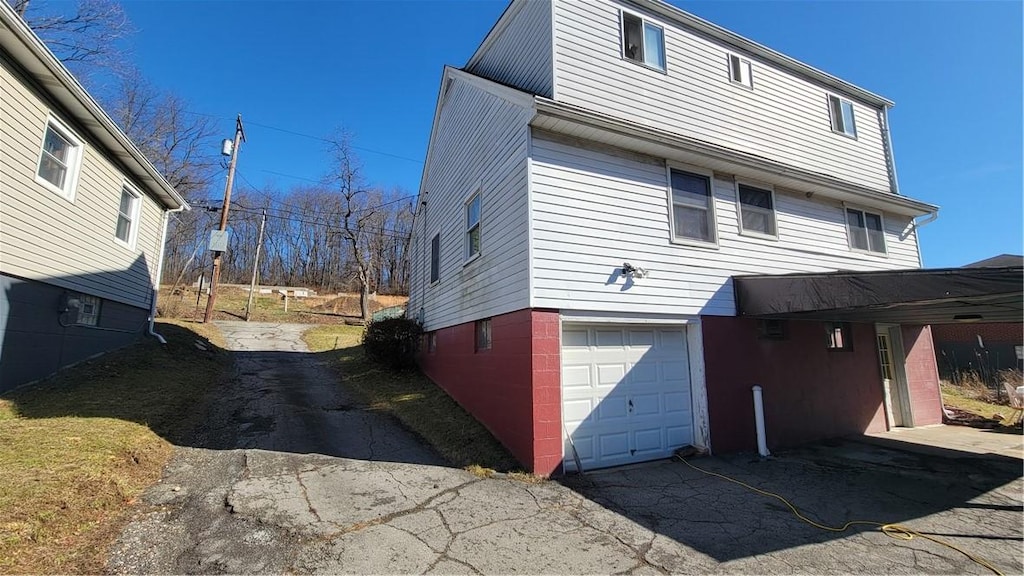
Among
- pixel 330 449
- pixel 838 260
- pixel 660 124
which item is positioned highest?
pixel 660 124

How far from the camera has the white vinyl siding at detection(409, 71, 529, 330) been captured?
6945 millimetres

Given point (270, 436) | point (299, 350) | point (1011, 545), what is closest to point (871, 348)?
point (1011, 545)

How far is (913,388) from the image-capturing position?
10.5 m

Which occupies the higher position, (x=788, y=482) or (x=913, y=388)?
(x=913, y=388)

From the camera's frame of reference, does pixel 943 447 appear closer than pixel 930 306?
No

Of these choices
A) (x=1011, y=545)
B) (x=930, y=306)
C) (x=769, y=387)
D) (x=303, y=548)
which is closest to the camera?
(x=303, y=548)

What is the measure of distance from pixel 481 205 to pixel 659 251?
3.44 metres

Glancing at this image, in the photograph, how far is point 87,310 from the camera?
9.25 meters

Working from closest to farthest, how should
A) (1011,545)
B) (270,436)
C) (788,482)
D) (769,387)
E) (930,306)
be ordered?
(1011,545), (788,482), (930,306), (270,436), (769,387)

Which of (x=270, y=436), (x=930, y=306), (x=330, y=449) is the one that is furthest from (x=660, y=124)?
(x=270, y=436)

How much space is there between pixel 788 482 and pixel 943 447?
4.68 meters

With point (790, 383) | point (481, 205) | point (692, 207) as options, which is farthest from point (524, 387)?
point (790, 383)

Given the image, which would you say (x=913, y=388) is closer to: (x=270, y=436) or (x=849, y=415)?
(x=849, y=415)

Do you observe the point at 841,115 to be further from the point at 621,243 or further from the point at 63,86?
the point at 63,86
